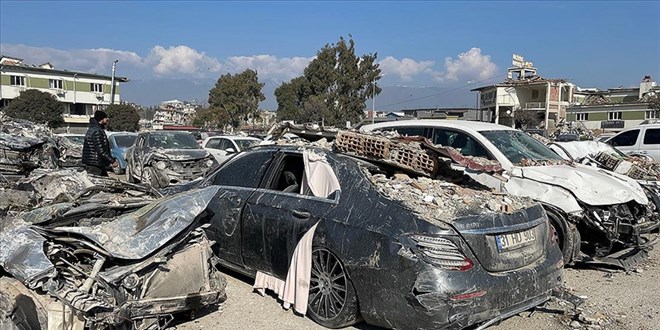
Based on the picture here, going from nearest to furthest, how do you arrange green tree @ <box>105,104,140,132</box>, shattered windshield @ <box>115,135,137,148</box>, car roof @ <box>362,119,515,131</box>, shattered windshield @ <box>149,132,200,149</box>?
car roof @ <box>362,119,515,131</box>
shattered windshield @ <box>149,132,200,149</box>
shattered windshield @ <box>115,135,137,148</box>
green tree @ <box>105,104,140,132</box>

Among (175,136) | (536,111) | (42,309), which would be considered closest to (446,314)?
(42,309)

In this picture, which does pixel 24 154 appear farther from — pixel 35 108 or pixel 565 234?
pixel 35 108

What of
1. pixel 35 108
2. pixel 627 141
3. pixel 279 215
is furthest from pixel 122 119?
pixel 279 215

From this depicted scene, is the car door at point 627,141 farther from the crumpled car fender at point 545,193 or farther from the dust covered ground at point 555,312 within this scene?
the crumpled car fender at point 545,193

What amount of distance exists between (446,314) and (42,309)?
9.12 ft

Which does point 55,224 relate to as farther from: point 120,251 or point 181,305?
point 181,305

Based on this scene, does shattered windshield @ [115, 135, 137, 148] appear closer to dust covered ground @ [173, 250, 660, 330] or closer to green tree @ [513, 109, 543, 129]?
dust covered ground @ [173, 250, 660, 330]

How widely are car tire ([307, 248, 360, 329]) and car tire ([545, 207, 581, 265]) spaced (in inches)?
120

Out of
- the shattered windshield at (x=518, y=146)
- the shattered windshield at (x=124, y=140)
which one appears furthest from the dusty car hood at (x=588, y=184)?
the shattered windshield at (x=124, y=140)

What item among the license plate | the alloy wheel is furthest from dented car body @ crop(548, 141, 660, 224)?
the alloy wheel

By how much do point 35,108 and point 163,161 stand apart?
4015cm

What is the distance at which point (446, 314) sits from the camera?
346 cm

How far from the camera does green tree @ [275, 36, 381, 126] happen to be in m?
51.3

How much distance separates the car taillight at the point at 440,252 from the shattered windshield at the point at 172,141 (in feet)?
38.2
